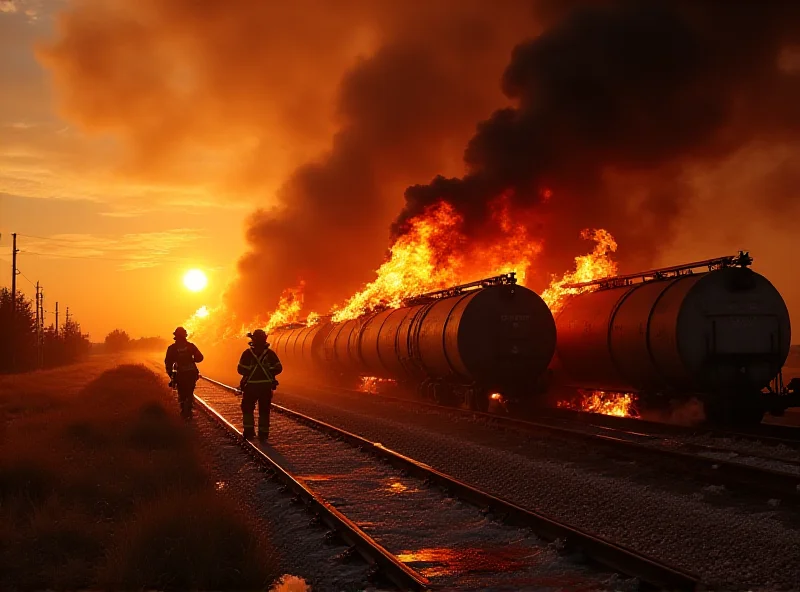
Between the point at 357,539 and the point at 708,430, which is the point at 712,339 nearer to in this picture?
the point at 708,430

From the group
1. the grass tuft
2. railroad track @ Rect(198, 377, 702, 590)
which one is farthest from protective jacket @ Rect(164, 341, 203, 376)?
the grass tuft

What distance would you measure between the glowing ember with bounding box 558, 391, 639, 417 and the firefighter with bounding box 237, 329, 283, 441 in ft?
31.9

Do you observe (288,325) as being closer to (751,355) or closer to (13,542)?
(751,355)

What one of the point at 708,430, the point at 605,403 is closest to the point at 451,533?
the point at 708,430

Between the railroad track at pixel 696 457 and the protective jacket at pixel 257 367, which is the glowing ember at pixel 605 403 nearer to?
the railroad track at pixel 696 457

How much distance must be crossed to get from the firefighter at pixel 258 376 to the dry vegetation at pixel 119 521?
1.58 metres

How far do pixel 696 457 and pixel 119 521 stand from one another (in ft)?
27.0

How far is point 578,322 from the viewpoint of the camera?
21047 mm

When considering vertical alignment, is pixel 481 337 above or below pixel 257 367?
above

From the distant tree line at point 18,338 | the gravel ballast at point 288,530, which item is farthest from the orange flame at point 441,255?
the distant tree line at point 18,338

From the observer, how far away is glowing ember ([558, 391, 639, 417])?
20.3m

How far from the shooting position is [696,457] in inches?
446

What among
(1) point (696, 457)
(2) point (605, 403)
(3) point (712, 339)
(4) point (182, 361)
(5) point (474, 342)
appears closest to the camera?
(1) point (696, 457)

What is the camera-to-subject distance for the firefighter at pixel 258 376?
15312mm
